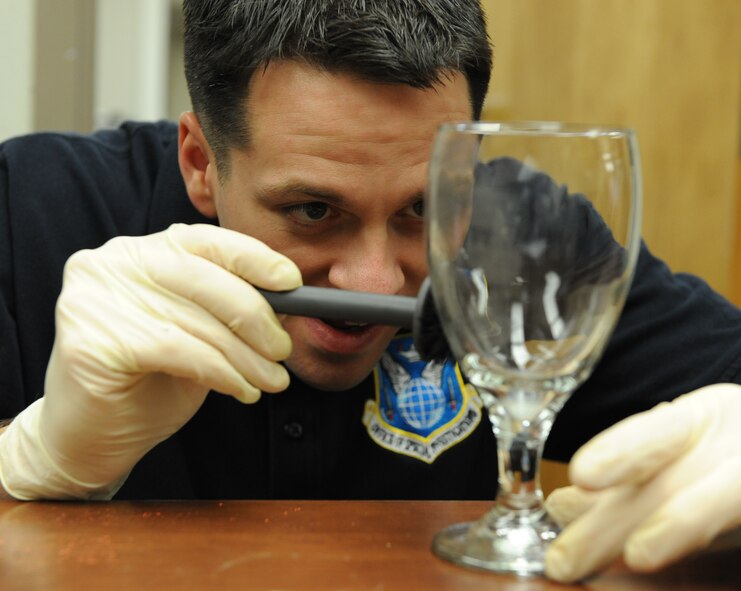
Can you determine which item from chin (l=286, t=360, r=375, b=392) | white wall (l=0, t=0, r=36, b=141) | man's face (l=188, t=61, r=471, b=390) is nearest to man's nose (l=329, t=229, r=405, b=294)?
man's face (l=188, t=61, r=471, b=390)

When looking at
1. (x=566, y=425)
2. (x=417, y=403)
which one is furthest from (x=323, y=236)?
(x=566, y=425)

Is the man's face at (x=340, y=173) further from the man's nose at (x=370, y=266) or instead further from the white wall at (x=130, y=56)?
the white wall at (x=130, y=56)

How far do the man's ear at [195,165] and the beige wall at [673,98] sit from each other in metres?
1.45

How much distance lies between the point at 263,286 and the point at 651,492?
0.31 metres

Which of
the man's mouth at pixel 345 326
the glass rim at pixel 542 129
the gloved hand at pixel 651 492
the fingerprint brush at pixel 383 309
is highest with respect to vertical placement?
the glass rim at pixel 542 129

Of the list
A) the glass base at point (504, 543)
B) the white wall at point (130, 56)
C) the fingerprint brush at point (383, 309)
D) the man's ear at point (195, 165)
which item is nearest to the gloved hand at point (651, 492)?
the glass base at point (504, 543)

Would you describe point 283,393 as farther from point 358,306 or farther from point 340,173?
point 358,306

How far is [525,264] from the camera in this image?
0.54 metres

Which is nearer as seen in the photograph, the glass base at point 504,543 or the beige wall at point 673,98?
the glass base at point 504,543

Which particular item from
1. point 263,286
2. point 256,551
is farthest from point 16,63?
point 256,551

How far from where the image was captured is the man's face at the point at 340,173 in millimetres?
938

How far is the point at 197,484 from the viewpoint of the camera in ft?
3.73

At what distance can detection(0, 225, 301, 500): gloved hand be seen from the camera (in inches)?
29.0

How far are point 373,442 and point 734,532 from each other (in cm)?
58
